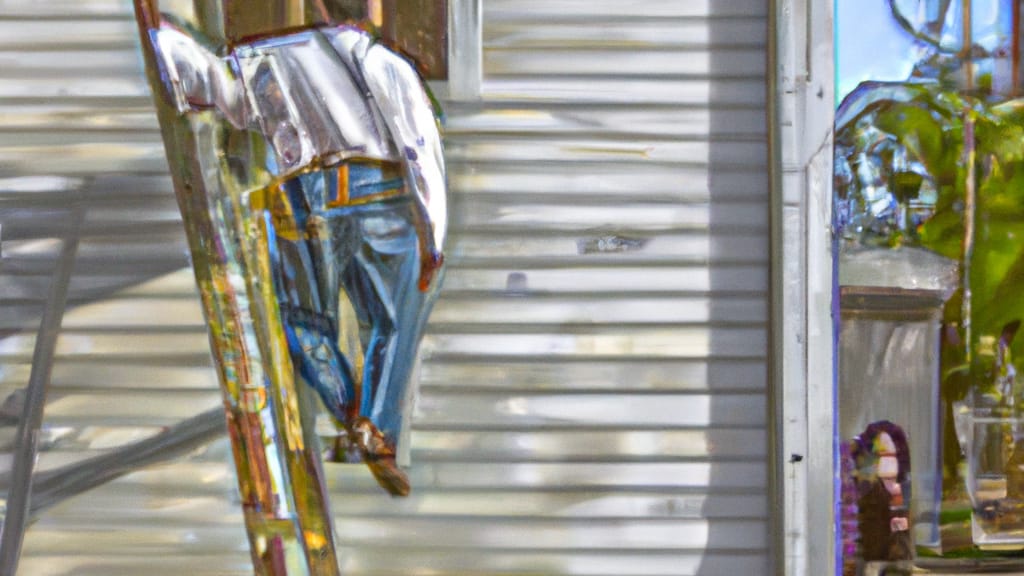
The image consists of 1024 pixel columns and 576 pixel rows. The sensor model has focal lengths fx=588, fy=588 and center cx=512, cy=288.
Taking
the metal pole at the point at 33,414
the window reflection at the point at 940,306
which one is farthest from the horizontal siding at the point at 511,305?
the window reflection at the point at 940,306

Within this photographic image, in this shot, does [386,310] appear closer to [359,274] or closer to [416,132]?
[359,274]

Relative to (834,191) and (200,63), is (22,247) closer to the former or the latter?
(200,63)

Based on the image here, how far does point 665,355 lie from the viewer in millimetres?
2047

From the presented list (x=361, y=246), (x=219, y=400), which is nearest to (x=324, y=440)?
(x=219, y=400)

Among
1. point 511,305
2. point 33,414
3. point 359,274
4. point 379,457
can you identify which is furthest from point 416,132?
point 33,414

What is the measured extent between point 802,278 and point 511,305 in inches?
39.1

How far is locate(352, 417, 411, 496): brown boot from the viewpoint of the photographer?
2.02 metres

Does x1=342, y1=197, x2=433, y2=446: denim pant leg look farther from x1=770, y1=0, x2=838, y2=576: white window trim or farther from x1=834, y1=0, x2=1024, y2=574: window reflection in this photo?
x1=834, y1=0, x2=1024, y2=574: window reflection

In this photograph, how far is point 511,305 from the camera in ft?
6.66

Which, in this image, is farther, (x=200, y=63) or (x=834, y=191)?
(x=834, y=191)

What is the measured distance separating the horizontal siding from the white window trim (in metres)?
0.07

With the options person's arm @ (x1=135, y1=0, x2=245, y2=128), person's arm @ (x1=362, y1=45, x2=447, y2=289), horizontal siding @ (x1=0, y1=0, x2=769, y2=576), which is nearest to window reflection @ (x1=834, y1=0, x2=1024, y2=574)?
horizontal siding @ (x1=0, y1=0, x2=769, y2=576)

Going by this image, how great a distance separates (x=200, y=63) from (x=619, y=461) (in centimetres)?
197

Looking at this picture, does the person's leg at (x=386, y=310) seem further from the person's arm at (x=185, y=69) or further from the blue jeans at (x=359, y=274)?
the person's arm at (x=185, y=69)
